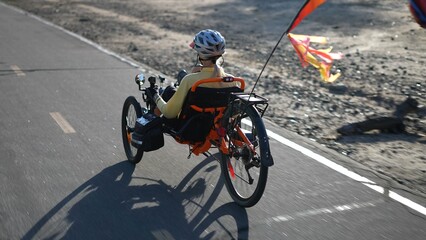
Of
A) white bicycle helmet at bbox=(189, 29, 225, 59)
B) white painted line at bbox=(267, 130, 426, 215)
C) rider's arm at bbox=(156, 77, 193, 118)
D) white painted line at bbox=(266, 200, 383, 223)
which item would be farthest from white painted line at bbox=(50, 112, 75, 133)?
white painted line at bbox=(266, 200, 383, 223)

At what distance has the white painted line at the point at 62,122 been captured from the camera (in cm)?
750

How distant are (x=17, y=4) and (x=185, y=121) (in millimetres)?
25318

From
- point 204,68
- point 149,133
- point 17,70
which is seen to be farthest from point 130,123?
point 17,70

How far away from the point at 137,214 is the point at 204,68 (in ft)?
5.10

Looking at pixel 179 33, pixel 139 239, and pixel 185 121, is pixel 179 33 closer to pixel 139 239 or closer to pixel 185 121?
pixel 185 121

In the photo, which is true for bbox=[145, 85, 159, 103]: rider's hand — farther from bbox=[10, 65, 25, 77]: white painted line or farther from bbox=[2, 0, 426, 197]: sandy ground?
bbox=[10, 65, 25, 77]: white painted line

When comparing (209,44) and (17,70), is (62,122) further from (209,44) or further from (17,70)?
(17,70)

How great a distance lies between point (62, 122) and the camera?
7844 mm

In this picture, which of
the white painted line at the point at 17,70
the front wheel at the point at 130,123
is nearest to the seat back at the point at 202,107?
the front wheel at the point at 130,123

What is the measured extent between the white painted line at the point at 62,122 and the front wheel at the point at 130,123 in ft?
4.01

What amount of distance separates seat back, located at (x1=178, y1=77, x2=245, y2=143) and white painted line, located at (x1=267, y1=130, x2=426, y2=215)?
157cm

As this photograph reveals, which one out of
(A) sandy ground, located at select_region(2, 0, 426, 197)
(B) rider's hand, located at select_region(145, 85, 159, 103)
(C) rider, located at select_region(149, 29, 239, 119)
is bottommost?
(A) sandy ground, located at select_region(2, 0, 426, 197)

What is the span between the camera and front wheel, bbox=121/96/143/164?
6234 millimetres

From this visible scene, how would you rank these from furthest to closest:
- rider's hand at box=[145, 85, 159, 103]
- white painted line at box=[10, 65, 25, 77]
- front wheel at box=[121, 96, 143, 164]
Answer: white painted line at box=[10, 65, 25, 77] < front wheel at box=[121, 96, 143, 164] < rider's hand at box=[145, 85, 159, 103]
